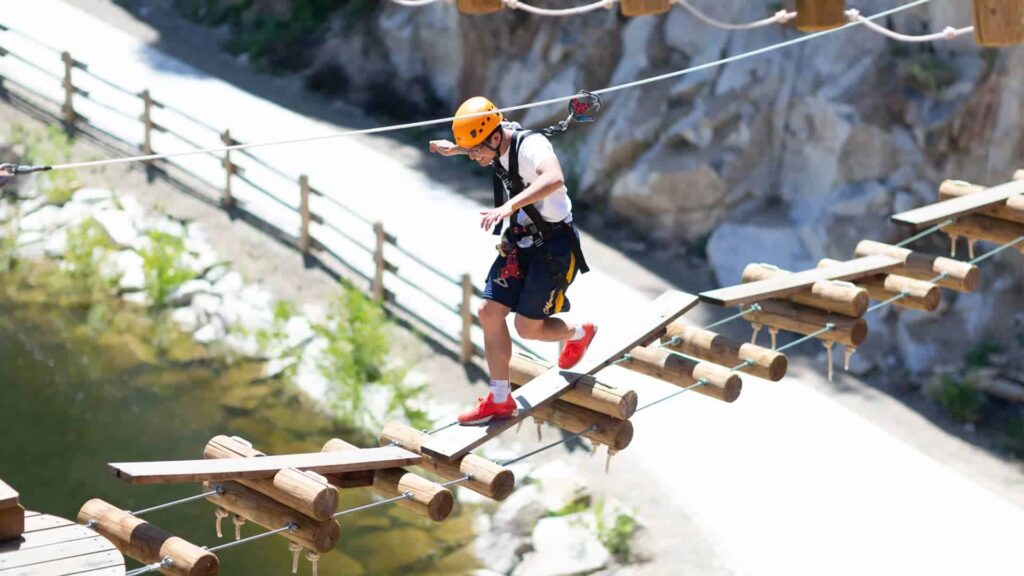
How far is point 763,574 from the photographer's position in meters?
9.27

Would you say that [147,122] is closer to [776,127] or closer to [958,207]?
[776,127]

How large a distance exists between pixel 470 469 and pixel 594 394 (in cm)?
72

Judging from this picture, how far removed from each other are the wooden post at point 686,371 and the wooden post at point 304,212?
657 cm

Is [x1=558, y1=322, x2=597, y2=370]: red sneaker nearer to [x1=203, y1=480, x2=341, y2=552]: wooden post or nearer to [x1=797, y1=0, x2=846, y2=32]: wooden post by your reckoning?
[x1=203, y1=480, x2=341, y2=552]: wooden post

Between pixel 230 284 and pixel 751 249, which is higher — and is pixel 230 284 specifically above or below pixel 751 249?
below

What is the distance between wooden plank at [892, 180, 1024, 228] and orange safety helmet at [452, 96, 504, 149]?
3.04m

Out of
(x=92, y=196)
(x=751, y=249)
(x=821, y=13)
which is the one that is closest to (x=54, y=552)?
(x=821, y=13)

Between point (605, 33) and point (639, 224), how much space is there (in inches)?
83.0

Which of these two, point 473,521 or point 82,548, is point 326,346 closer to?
point 473,521

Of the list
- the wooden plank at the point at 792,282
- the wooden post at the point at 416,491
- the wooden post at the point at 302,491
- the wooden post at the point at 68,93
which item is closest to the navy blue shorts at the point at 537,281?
the wooden post at the point at 416,491

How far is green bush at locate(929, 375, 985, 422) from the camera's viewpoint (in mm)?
11242

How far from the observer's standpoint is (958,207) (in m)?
8.22

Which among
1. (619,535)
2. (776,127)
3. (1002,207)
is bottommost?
(619,535)

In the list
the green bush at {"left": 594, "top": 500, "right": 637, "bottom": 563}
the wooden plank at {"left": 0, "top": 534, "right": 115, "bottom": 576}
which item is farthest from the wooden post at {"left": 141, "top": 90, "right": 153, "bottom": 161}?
the wooden plank at {"left": 0, "top": 534, "right": 115, "bottom": 576}
